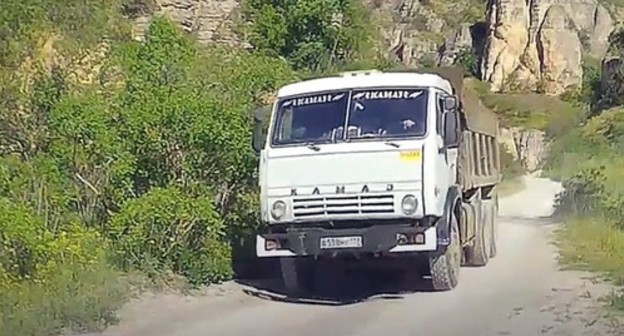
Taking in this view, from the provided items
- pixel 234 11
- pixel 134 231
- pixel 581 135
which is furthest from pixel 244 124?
pixel 581 135

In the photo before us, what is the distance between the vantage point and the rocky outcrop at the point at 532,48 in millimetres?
91750

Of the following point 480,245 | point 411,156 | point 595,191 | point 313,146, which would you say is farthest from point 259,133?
point 595,191

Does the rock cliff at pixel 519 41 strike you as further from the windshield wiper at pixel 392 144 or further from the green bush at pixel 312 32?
the windshield wiper at pixel 392 144

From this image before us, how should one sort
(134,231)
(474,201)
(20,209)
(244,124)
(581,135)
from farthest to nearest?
(581,135) → (474,201) → (244,124) → (134,231) → (20,209)

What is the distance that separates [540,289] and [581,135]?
46.7 metres

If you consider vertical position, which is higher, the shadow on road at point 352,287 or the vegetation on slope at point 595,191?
the vegetation on slope at point 595,191

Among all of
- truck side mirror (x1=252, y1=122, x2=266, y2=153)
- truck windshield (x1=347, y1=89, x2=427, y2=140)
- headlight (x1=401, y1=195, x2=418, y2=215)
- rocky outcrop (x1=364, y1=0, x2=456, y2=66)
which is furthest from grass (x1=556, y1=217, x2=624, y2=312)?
rocky outcrop (x1=364, y1=0, x2=456, y2=66)

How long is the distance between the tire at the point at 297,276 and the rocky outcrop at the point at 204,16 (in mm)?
15259

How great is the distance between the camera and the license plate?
13.3 metres

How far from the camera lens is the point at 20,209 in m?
13.1

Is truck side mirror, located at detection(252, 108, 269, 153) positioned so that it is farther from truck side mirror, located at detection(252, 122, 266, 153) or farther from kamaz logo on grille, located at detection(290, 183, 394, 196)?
kamaz logo on grille, located at detection(290, 183, 394, 196)

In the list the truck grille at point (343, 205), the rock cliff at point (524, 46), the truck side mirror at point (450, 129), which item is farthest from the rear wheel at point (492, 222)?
the rock cliff at point (524, 46)

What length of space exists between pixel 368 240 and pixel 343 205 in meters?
0.51

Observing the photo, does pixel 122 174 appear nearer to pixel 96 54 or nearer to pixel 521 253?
pixel 96 54
